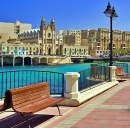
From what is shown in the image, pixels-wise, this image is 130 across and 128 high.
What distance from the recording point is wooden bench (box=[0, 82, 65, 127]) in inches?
207

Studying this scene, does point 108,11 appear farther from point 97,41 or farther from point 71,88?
point 97,41

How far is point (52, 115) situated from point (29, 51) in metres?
93.7

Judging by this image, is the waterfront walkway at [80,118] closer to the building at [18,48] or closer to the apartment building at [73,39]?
the building at [18,48]

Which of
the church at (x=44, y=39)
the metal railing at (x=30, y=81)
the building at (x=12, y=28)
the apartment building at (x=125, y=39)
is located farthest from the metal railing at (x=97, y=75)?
the apartment building at (x=125, y=39)

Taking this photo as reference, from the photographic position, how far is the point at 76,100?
24.8 feet

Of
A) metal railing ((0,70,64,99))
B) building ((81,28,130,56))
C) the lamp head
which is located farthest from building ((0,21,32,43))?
the lamp head

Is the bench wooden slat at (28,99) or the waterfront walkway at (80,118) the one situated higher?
the bench wooden slat at (28,99)

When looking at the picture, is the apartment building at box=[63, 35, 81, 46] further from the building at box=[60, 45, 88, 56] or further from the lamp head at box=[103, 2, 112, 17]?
the lamp head at box=[103, 2, 112, 17]

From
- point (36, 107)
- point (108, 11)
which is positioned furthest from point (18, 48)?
point (36, 107)

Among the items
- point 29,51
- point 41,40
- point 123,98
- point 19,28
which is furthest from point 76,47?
point 123,98

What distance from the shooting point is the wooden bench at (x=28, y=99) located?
207 inches

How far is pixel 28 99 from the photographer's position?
19.2 feet

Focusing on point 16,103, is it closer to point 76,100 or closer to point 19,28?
point 76,100

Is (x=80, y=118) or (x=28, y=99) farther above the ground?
(x=28, y=99)
